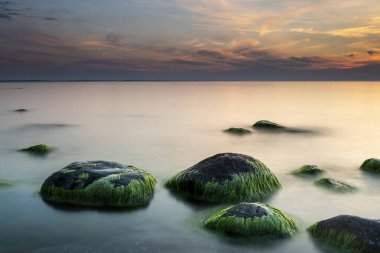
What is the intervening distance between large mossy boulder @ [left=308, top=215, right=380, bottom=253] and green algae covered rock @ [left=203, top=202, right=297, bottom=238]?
2.20 ft

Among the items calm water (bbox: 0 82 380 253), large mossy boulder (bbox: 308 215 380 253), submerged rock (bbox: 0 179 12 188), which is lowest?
calm water (bbox: 0 82 380 253)

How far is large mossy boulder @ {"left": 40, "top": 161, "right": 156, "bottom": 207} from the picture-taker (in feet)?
30.5

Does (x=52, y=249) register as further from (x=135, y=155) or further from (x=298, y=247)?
(x=135, y=155)

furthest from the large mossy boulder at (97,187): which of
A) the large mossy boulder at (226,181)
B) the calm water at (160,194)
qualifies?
the large mossy boulder at (226,181)

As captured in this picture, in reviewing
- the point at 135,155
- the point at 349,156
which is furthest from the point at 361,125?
the point at 135,155

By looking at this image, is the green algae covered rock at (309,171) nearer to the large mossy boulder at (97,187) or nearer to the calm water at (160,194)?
the calm water at (160,194)

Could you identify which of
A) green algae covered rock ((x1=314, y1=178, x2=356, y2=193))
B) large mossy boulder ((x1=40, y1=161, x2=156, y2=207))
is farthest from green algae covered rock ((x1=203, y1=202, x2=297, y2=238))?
green algae covered rock ((x1=314, y1=178, x2=356, y2=193))

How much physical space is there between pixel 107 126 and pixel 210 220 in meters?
23.0

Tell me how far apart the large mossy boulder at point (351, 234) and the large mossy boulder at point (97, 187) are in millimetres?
4250

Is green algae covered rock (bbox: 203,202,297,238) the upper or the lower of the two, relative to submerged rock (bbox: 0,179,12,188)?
upper

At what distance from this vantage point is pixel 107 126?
30078 millimetres

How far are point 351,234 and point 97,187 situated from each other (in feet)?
18.4

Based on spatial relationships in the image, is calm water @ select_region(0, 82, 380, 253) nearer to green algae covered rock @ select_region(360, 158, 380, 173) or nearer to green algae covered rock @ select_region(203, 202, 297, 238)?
green algae covered rock @ select_region(203, 202, 297, 238)

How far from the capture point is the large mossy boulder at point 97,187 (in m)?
9.29
